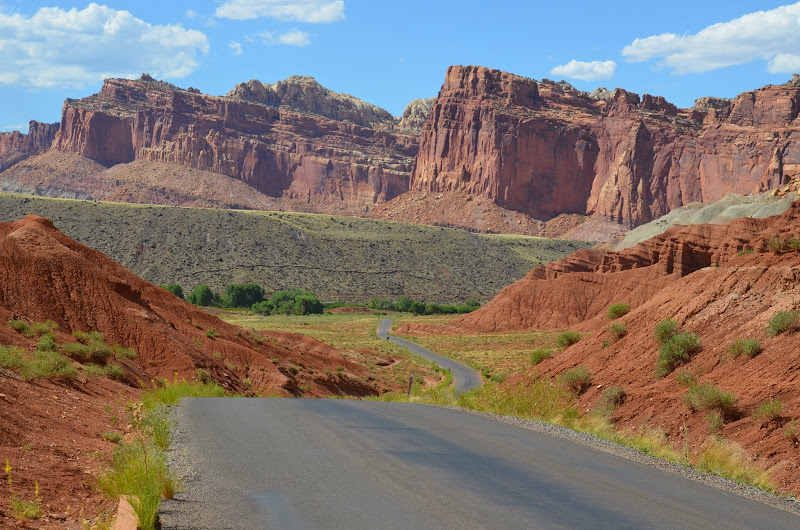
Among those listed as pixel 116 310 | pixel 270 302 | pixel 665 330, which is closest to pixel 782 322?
pixel 665 330

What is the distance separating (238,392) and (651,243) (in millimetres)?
70945

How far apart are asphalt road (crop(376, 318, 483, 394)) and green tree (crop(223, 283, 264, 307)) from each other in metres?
23.8

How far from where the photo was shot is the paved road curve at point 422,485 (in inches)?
355

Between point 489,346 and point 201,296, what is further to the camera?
point 201,296

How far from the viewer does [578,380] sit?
26.5 meters

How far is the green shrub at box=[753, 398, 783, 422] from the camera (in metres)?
17.0

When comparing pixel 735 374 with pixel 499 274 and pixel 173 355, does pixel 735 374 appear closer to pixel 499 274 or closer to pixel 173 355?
pixel 173 355

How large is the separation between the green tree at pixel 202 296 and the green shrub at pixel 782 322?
9816cm

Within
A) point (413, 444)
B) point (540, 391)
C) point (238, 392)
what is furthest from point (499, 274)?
point (413, 444)

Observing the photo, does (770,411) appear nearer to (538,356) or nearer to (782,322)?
(782,322)

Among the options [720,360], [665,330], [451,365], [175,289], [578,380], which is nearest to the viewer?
[720,360]

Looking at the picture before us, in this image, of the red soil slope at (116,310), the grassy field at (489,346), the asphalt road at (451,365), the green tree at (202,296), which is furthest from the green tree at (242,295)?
the red soil slope at (116,310)

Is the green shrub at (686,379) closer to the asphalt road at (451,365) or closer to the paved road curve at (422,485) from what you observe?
the paved road curve at (422,485)

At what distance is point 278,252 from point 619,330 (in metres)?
115
